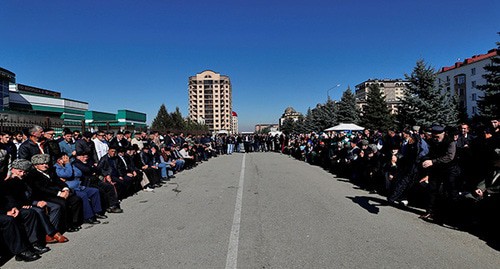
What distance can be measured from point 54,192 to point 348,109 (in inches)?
1662

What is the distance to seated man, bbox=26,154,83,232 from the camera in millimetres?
5645

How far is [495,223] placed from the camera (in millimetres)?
5363

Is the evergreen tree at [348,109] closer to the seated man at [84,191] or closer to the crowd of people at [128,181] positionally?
the crowd of people at [128,181]

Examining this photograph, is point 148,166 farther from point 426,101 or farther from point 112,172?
point 426,101

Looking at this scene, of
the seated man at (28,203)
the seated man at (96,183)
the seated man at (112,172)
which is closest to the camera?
the seated man at (28,203)

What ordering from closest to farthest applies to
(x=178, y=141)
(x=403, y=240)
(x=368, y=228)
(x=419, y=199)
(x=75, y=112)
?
(x=403, y=240) < (x=368, y=228) < (x=419, y=199) < (x=178, y=141) < (x=75, y=112)

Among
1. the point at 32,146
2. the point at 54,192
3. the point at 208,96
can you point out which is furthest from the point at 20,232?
the point at 208,96

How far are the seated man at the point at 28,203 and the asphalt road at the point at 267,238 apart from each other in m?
0.30

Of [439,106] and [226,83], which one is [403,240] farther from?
[226,83]

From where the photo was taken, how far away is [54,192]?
5.91 meters

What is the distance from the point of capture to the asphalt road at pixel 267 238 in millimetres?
4293

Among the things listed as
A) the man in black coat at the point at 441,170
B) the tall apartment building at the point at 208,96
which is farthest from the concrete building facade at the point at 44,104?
the tall apartment building at the point at 208,96

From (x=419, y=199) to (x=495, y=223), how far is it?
2.24m

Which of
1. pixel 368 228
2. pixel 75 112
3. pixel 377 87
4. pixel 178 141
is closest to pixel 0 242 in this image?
pixel 368 228
